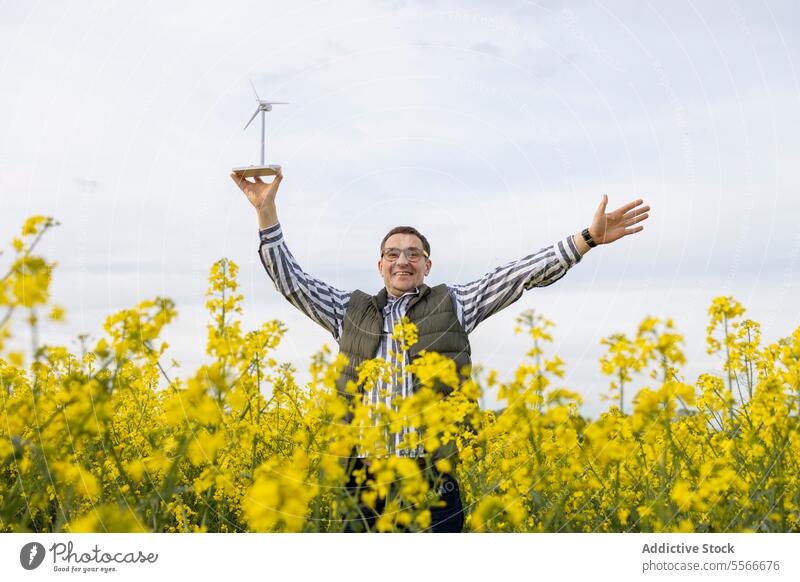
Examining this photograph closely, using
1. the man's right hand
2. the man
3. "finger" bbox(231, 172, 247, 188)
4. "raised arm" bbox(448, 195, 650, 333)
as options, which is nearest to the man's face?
the man

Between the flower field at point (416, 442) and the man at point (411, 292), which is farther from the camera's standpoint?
the man at point (411, 292)

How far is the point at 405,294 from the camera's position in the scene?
158 inches

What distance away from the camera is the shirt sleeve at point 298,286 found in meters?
4.09

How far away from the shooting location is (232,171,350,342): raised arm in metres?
4.03

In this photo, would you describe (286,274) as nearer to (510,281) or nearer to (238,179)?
(238,179)

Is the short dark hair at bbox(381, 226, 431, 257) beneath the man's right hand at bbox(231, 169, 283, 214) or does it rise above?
beneath

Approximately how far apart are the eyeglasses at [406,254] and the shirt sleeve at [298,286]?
38 centimetres

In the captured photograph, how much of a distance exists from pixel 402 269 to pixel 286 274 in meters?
0.68

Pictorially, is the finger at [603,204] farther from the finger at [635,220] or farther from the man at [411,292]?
the finger at [635,220]
